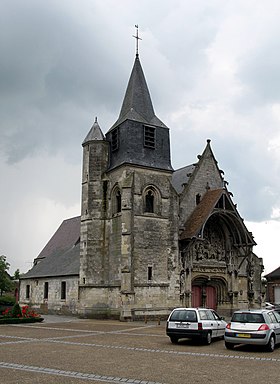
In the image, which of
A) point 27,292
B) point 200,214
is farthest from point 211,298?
point 27,292

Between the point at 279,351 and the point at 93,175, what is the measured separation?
1964 cm

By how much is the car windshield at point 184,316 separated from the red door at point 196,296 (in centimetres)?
1519

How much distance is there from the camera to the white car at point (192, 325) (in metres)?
15.4

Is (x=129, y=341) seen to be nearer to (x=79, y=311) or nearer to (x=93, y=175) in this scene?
(x=79, y=311)

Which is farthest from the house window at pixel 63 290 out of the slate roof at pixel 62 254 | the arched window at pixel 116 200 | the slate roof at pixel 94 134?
the slate roof at pixel 94 134

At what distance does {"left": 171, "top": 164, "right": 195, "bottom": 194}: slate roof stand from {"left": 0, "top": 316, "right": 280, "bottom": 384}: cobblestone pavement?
1680cm

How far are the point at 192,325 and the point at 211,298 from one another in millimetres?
17275

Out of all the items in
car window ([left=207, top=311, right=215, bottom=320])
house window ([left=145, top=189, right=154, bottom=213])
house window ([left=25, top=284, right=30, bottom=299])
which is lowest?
car window ([left=207, top=311, right=215, bottom=320])

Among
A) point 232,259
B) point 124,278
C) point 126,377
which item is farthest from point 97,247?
point 126,377

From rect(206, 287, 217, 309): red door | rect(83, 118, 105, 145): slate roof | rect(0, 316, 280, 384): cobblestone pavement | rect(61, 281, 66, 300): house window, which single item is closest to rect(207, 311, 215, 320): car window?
rect(0, 316, 280, 384): cobblestone pavement

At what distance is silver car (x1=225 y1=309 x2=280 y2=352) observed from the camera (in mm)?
14008

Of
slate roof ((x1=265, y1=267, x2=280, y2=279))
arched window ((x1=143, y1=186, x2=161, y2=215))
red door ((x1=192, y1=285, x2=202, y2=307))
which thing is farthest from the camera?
slate roof ((x1=265, y1=267, x2=280, y2=279))

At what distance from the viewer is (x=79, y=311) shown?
29531mm

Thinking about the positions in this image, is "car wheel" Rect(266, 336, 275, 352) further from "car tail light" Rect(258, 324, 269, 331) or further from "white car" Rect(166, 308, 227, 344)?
"white car" Rect(166, 308, 227, 344)
